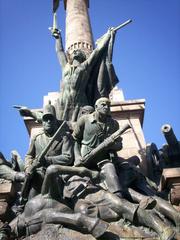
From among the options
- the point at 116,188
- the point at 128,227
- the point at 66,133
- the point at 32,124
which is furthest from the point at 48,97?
the point at 128,227

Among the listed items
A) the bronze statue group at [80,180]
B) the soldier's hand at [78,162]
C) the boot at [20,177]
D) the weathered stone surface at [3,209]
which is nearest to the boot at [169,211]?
the bronze statue group at [80,180]

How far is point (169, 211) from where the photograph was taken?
19.0 ft

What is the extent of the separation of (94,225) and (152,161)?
12.8 ft

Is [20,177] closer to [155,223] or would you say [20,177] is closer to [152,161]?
[155,223]

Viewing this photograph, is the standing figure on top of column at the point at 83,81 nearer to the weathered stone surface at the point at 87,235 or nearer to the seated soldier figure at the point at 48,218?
the seated soldier figure at the point at 48,218

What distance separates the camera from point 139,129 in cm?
960

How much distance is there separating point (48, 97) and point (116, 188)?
5825 mm

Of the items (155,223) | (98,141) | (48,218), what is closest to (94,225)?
(48,218)

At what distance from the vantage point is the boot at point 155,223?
493 cm

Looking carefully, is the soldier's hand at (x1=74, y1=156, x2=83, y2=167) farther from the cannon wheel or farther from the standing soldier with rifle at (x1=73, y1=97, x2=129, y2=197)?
the cannon wheel

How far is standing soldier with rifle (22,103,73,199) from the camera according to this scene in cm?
648

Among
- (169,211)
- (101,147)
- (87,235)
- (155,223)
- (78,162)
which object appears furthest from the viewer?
(78,162)

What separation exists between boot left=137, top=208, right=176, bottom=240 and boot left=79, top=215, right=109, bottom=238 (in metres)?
0.72

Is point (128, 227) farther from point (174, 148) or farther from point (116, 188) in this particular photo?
point (174, 148)
